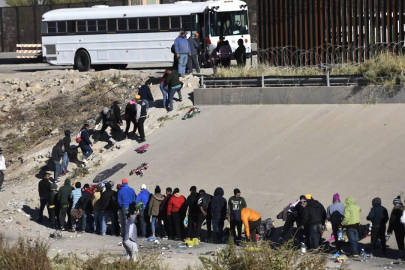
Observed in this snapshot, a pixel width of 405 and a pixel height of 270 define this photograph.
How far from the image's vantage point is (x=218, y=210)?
16703 millimetres

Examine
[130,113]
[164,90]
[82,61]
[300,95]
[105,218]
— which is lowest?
[105,218]

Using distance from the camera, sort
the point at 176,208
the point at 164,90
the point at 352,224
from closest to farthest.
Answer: the point at 352,224 < the point at 176,208 < the point at 164,90

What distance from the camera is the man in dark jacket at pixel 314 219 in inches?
602

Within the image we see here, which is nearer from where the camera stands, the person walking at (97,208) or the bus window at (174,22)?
the person walking at (97,208)

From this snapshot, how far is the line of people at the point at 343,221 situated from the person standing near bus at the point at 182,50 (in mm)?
11474

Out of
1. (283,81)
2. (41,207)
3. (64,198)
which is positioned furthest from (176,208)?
(283,81)

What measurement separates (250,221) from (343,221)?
2.07 metres

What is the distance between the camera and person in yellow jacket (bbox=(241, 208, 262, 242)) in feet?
52.5

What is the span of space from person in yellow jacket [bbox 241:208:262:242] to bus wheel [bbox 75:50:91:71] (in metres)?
19.2

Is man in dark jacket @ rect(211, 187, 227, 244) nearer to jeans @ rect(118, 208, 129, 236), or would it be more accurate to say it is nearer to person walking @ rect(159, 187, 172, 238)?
person walking @ rect(159, 187, 172, 238)

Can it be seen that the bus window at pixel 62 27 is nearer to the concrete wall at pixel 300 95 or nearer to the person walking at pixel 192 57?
the person walking at pixel 192 57

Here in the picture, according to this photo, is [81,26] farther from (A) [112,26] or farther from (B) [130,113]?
(B) [130,113]

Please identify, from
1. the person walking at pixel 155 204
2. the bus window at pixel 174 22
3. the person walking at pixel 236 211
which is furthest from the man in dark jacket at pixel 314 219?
the bus window at pixel 174 22

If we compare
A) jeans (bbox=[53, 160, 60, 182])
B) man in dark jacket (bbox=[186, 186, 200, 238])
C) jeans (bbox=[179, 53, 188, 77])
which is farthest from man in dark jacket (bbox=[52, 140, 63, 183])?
man in dark jacket (bbox=[186, 186, 200, 238])
